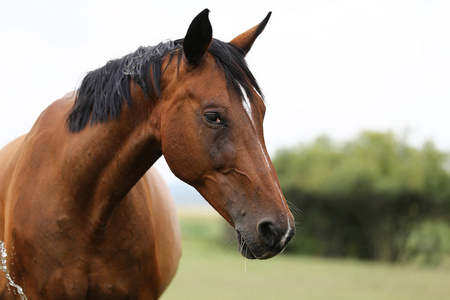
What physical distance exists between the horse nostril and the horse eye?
54cm

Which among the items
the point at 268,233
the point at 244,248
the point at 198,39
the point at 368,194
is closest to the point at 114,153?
the point at 198,39

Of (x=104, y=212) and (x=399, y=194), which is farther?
(x=399, y=194)

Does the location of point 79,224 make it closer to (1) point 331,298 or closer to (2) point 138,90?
(2) point 138,90

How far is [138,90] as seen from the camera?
8.80ft

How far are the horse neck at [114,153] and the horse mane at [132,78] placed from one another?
5 centimetres

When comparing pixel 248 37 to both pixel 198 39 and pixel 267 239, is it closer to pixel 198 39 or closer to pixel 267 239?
pixel 198 39

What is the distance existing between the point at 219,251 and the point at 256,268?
8393 millimetres

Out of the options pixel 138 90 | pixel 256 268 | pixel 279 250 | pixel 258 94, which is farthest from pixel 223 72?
pixel 256 268

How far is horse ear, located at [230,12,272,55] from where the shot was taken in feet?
9.23

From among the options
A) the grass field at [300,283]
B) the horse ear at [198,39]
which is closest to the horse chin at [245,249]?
the horse ear at [198,39]

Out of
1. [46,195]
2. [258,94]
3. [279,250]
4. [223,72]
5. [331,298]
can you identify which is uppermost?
[223,72]

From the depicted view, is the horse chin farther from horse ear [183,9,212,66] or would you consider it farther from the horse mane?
horse ear [183,9,212,66]

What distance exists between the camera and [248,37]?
283 centimetres

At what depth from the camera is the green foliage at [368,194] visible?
22.9 meters
